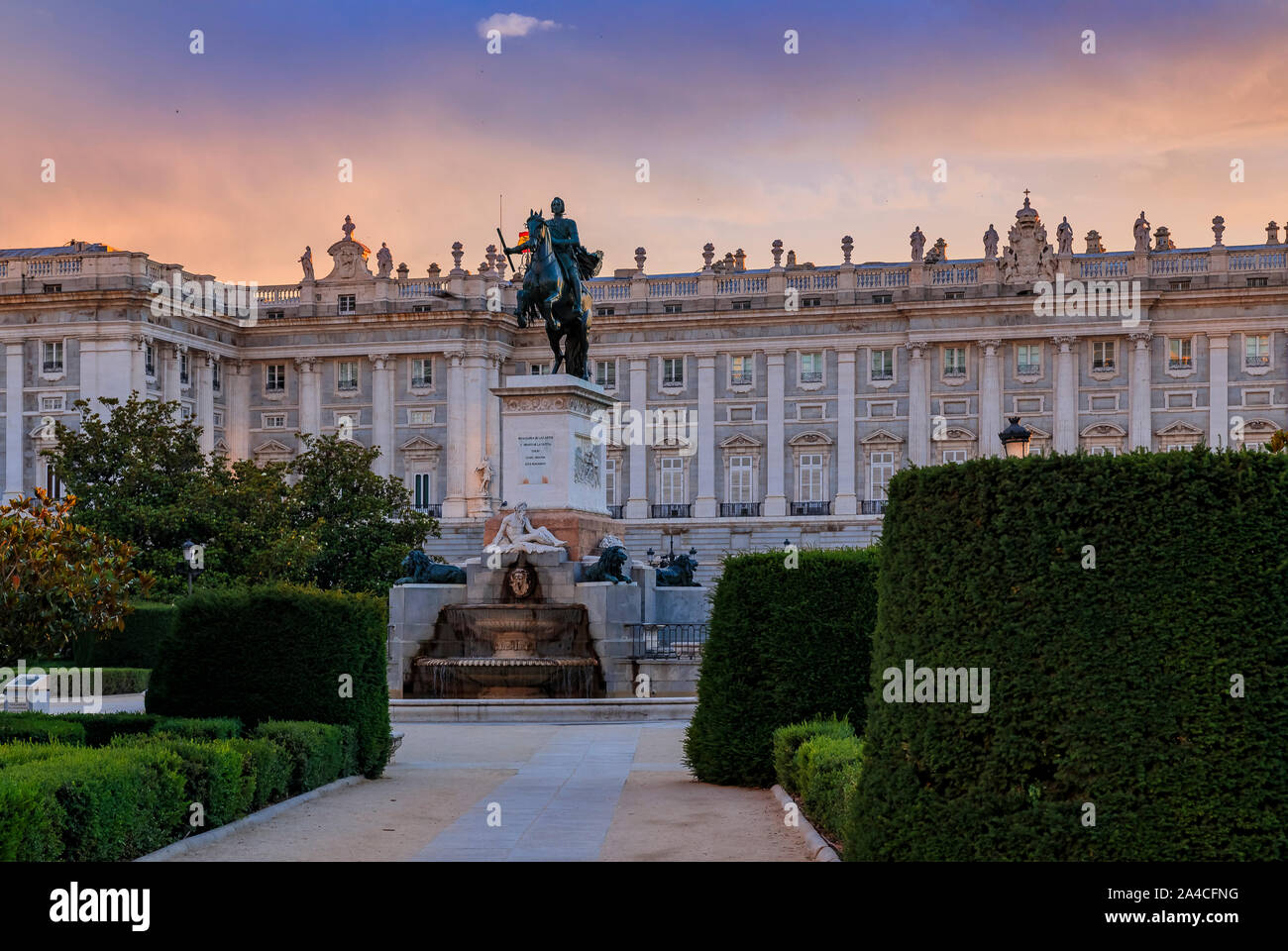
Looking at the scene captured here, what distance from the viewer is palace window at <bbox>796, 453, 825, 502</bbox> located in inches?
3189

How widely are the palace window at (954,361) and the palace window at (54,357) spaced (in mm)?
38445

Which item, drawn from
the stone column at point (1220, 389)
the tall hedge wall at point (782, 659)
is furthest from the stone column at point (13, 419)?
the tall hedge wall at point (782, 659)

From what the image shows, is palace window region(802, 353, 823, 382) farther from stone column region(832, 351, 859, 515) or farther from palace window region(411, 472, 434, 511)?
palace window region(411, 472, 434, 511)

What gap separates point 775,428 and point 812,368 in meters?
3.24

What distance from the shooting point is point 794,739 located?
14812 mm

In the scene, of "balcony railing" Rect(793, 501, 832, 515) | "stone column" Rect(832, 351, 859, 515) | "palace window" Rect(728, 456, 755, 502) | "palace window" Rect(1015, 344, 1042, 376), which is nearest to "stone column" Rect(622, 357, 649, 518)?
"palace window" Rect(728, 456, 755, 502)

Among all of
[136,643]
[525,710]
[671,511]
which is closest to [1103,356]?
[671,511]

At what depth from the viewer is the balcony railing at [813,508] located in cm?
8031

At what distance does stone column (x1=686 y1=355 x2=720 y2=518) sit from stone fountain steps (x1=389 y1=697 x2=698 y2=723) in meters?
55.9

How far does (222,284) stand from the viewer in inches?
3300

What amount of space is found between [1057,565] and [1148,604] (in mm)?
474

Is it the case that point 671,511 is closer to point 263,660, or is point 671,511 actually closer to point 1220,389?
point 1220,389

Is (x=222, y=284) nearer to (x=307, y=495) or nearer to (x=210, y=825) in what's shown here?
(x=307, y=495)

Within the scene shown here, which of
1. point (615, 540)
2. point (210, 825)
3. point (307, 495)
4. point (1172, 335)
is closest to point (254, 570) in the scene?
point (307, 495)
